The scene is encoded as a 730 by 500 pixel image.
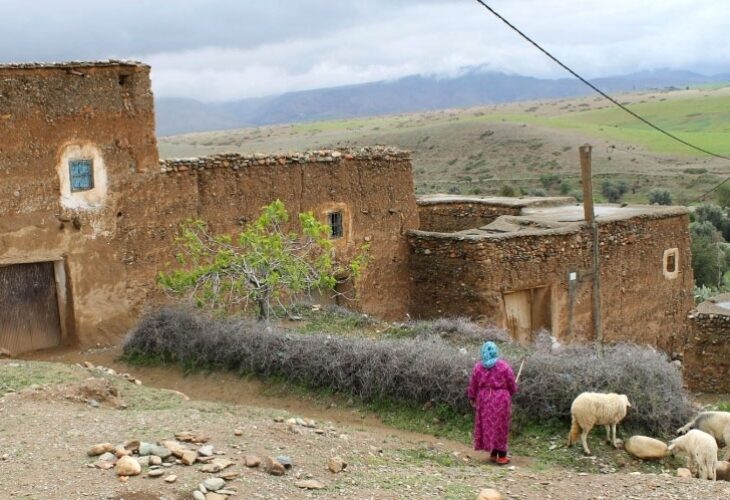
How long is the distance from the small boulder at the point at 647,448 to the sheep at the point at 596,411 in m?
0.19

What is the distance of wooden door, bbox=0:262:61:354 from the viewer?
14.4 meters

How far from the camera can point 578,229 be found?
59.2 feet

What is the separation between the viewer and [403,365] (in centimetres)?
1092

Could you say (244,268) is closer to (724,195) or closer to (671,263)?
(671,263)

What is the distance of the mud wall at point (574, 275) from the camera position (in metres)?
17.2

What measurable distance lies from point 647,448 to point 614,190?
42520 millimetres

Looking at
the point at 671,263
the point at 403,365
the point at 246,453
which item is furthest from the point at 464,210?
the point at 246,453

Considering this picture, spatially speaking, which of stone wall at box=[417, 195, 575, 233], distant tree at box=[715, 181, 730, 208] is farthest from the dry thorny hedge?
distant tree at box=[715, 181, 730, 208]

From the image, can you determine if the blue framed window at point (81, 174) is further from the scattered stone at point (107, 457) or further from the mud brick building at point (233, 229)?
the scattered stone at point (107, 457)

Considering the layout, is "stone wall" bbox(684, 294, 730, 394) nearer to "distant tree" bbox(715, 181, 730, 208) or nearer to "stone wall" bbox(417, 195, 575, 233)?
"stone wall" bbox(417, 195, 575, 233)

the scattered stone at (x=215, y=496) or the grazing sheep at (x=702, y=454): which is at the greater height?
the scattered stone at (x=215, y=496)

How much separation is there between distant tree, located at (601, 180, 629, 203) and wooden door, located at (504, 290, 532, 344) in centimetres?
3286

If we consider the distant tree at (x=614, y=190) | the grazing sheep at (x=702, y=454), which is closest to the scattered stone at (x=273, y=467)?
the grazing sheep at (x=702, y=454)

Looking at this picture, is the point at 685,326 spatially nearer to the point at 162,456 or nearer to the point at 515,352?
the point at 515,352
